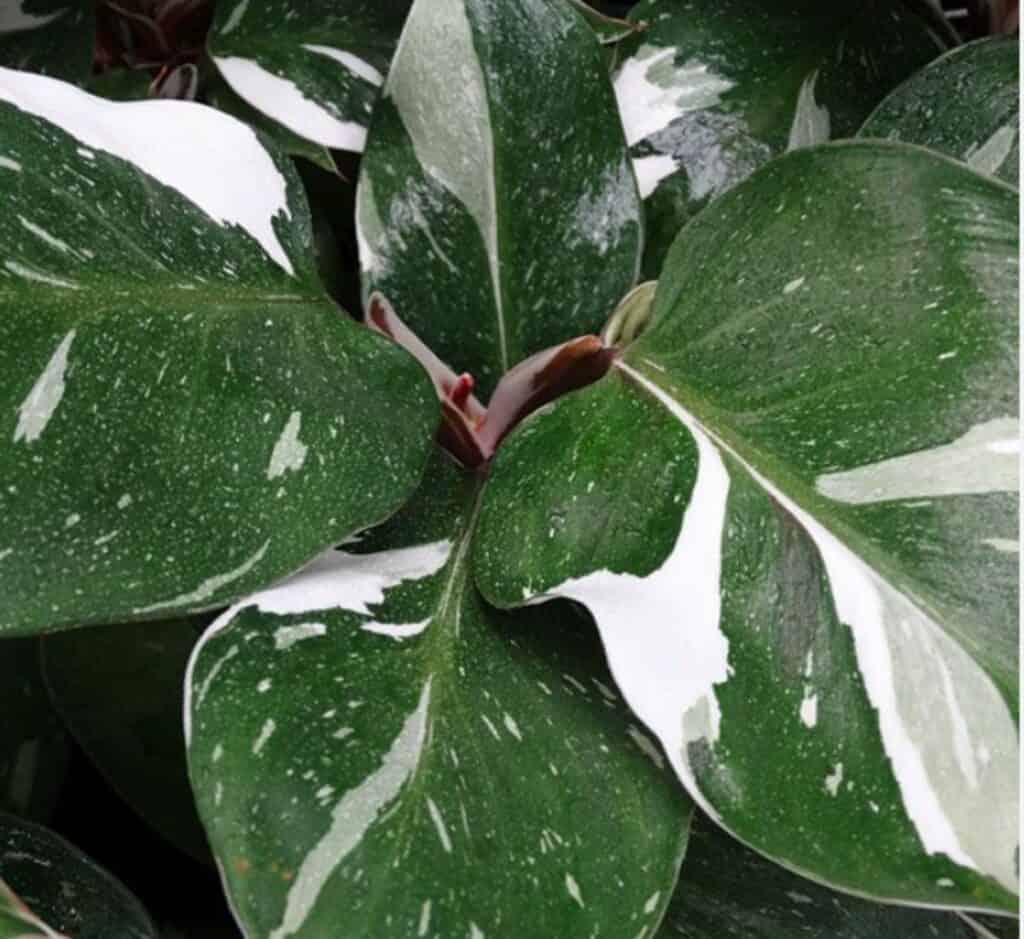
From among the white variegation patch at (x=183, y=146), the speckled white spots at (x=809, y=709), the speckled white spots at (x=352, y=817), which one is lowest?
the speckled white spots at (x=809, y=709)

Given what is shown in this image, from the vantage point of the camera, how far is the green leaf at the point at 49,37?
30.6 inches

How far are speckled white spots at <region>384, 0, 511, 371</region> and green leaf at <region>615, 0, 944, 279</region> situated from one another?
0.11 meters

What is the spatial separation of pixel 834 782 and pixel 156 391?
285 millimetres

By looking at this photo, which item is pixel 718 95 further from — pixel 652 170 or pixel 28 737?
pixel 28 737

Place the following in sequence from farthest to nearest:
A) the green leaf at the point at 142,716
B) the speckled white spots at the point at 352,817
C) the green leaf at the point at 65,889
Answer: the green leaf at the point at 142,716 < the green leaf at the point at 65,889 < the speckled white spots at the point at 352,817

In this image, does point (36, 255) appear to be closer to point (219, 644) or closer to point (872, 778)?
point (219, 644)

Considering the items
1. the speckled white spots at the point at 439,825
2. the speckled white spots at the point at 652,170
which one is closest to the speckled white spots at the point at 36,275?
the speckled white spots at the point at 439,825

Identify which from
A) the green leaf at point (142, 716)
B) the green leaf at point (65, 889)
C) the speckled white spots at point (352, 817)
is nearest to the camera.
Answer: the speckled white spots at point (352, 817)

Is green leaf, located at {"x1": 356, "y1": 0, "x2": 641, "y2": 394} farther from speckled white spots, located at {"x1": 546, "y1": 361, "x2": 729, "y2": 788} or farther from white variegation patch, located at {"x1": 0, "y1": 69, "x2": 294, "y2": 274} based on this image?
speckled white spots, located at {"x1": 546, "y1": 361, "x2": 729, "y2": 788}

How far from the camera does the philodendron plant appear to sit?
0.46 meters

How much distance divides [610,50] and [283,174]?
0.71ft

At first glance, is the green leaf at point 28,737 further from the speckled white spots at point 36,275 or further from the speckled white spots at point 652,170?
the speckled white spots at point 652,170

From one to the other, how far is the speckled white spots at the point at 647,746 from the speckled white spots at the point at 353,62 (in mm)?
390

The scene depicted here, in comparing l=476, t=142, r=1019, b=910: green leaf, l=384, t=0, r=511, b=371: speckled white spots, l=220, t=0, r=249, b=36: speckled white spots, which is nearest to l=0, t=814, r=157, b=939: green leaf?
l=476, t=142, r=1019, b=910: green leaf
